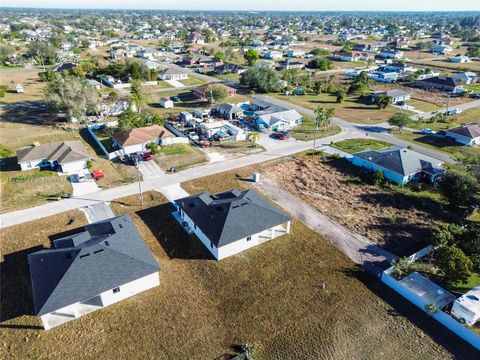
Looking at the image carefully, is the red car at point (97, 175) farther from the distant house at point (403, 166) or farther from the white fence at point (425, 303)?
the distant house at point (403, 166)

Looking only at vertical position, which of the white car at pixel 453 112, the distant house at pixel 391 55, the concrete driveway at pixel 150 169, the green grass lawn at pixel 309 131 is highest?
the distant house at pixel 391 55

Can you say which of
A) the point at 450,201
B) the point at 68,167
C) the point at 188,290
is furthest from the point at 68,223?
the point at 450,201

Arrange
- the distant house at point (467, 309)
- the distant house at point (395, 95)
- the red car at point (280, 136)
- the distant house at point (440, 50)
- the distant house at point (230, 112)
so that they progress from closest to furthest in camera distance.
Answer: the distant house at point (467, 309) < the red car at point (280, 136) < the distant house at point (230, 112) < the distant house at point (395, 95) < the distant house at point (440, 50)

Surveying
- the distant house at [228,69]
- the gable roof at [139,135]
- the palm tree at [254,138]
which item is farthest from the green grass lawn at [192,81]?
the palm tree at [254,138]

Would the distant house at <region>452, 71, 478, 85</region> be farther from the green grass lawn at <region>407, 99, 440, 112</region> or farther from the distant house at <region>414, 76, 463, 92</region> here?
the green grass lawn at <region>407, 99, 440, 112</region>

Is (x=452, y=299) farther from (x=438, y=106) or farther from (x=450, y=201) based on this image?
(x=438, y=106)

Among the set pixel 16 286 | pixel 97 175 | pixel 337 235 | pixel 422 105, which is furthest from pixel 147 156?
pixel 422 105
